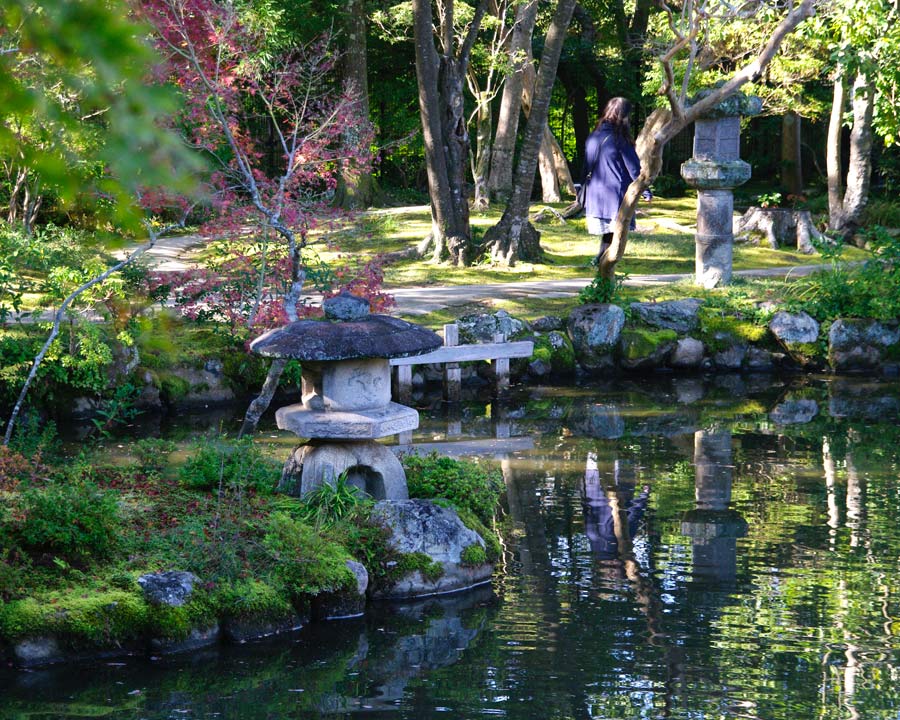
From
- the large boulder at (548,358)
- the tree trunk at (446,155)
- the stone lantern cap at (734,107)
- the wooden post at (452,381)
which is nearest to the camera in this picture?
the wooden post at (452,381)

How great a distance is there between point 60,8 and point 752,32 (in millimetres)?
20094

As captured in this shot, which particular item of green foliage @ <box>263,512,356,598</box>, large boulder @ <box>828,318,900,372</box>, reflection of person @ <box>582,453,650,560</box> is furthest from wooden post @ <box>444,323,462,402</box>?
green foliage @ <box>263,512,356,598</box>

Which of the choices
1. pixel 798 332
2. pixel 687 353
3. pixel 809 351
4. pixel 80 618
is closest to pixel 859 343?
pixel 809 351

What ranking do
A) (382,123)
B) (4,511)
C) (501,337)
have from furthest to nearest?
(382,123), (501,337), (4,511)

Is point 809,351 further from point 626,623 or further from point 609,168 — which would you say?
point 626,623

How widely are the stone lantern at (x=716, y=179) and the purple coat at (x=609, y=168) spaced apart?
1675 millimetres

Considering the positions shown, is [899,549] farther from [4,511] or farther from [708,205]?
[708,205]

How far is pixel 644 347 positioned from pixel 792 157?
1332 centimetres

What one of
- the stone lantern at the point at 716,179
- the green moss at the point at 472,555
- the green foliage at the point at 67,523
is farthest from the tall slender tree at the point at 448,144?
the green foliage at the point at 67,523

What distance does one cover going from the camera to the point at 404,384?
15.4m

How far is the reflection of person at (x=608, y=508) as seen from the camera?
9.80 meters

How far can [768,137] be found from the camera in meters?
32.2

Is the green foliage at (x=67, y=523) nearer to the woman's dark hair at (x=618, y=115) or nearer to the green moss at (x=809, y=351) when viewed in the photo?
the woman's dark hair at (x=618, y=115)

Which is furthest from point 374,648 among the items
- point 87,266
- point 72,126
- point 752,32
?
point 752,32
